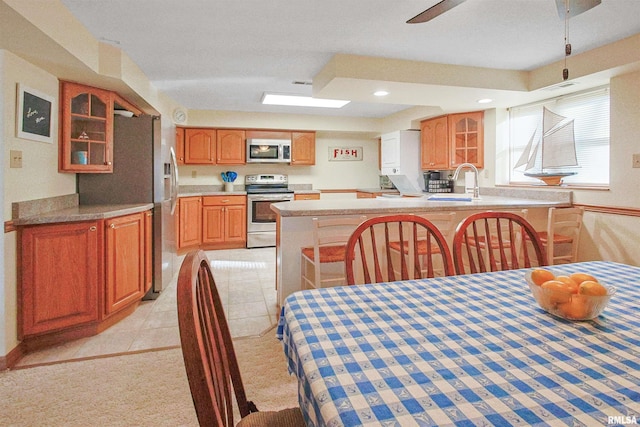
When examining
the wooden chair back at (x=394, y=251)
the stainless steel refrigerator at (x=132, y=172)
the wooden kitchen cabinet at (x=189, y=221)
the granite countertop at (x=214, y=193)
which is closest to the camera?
the wooden chair back at (x=394, y=251)

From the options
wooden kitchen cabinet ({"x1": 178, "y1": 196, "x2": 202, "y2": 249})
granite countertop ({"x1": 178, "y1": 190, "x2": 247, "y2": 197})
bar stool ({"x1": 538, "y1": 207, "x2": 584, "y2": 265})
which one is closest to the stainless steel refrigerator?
wooden kitchen cabinet ({"x1": 178, "y1": 196, "x2": 202, "y2": 249})

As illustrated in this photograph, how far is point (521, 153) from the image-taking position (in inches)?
170

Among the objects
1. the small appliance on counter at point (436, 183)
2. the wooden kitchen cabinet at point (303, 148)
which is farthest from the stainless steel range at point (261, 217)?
the small appliance on counter at point (436, 183)

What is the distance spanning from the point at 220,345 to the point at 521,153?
14.7ft

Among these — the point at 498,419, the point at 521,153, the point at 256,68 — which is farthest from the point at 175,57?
the point at 521,153

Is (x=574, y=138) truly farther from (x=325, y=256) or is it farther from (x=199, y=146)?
(x=199, y=146)

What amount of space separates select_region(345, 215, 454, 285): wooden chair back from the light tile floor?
0.94m

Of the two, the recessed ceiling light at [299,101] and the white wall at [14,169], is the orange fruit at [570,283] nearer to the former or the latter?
the white wall at [14,169]

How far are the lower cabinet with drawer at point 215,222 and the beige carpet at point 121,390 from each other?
337 cm

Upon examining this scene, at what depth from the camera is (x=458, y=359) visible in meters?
0.77

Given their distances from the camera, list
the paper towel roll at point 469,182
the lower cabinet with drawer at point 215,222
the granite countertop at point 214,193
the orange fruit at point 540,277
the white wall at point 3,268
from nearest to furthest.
Result: the orange fruit at point 540,277, the white wall at point 3,268, the paper towel roll at point 469,182, the lower cabinet with drawer at point 215,222, the granite countertop at point 214,193

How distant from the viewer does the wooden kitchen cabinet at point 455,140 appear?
4695 mm

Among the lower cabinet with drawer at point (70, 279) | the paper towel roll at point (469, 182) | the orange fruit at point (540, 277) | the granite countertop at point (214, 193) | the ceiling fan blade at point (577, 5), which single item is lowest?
the lower cabinet with drawer at point (70, 279)

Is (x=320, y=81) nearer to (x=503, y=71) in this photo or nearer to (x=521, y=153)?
(x=503, y=71)
